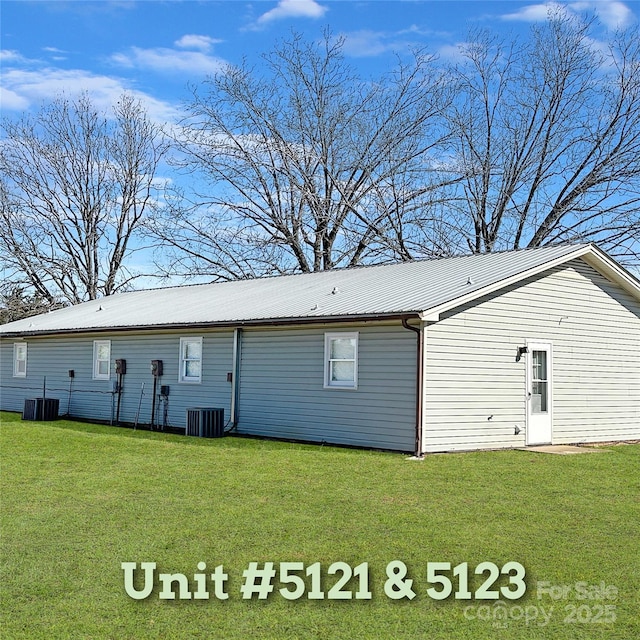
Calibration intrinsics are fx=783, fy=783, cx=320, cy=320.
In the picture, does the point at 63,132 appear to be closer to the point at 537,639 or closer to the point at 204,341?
the point at 204,341

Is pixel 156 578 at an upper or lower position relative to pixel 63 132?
lower

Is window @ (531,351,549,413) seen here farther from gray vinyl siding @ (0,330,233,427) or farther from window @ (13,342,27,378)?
window @ (13,342,27,378)

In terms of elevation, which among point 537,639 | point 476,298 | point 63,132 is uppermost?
point 63,132

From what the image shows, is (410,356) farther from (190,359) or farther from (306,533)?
(306,533)

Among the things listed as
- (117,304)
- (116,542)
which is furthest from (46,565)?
(117,304)

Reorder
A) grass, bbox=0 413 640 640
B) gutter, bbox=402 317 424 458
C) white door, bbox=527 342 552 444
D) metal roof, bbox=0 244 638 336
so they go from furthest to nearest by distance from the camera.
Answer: white door, bbox=527 342 552 444 < metal roof, bbox=0 244 638 336 < gutter, bbox=402 317 424 458 < grass, bbox=0 413 640 640

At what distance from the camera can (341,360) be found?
1455 centimetres

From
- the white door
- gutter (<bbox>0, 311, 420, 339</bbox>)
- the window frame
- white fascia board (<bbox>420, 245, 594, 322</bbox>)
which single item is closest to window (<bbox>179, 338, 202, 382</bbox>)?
gutter (<bbox>0, 311, 420, 339</bbox>)

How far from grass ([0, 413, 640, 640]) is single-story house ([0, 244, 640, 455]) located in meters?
1.18

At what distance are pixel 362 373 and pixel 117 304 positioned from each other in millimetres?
13047

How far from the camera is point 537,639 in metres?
4.76

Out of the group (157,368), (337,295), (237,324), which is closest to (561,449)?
Result: (337,295)

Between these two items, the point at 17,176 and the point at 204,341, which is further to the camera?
the point at 17,176

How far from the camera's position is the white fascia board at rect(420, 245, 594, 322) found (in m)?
12.9
